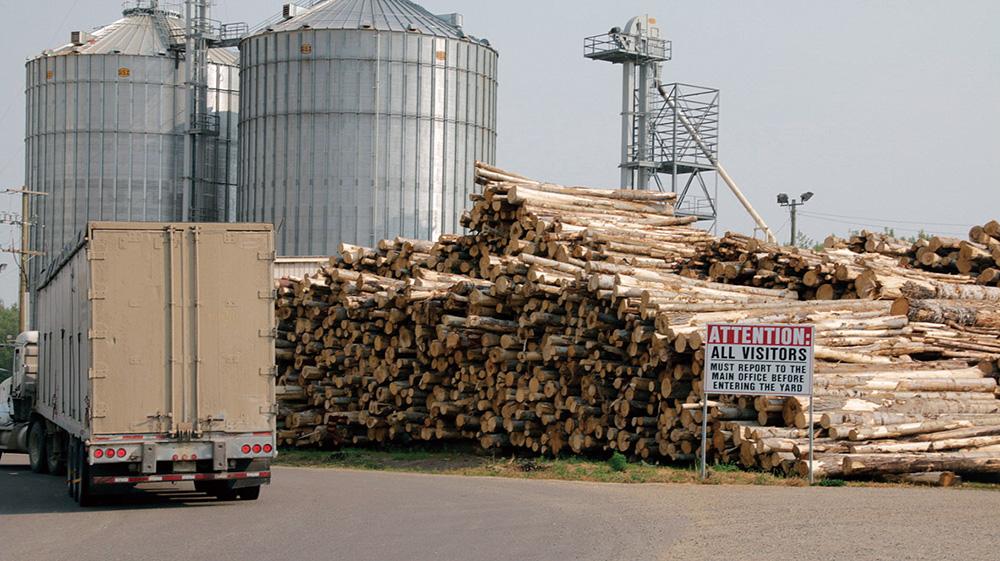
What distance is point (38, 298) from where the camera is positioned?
854 inches

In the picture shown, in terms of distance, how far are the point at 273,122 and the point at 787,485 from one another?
28576 mm

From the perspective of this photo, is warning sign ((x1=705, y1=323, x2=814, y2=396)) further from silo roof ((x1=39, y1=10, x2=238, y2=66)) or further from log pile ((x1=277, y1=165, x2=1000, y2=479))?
silo roof ((x1=39, y1=10, x2=238, y2=66))

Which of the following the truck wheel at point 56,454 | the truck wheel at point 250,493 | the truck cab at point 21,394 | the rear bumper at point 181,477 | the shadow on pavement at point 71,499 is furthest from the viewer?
the truck cab at point 21,394

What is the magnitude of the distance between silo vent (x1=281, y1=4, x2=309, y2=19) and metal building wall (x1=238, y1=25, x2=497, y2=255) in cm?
341

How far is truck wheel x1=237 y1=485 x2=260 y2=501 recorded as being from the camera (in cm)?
1466

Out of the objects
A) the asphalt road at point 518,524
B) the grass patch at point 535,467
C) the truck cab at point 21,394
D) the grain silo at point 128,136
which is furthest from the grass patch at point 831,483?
the grain silo at point 128,136

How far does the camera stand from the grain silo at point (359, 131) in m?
38.9

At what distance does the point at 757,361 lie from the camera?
1581cm

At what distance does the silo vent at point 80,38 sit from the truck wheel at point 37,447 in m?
29.7

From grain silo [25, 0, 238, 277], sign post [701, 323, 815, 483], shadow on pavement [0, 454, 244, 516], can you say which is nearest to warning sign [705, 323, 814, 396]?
sign post [701, 323, 815, 483]

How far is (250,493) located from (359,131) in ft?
83.3

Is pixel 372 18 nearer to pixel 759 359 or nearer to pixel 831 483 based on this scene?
pixel 759 359

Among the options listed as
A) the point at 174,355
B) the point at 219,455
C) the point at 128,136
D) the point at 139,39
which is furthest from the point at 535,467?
the point at 139,39

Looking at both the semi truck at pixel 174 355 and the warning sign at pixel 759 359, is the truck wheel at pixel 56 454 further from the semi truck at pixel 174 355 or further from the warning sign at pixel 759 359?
the warning sign at pixel 759 359
